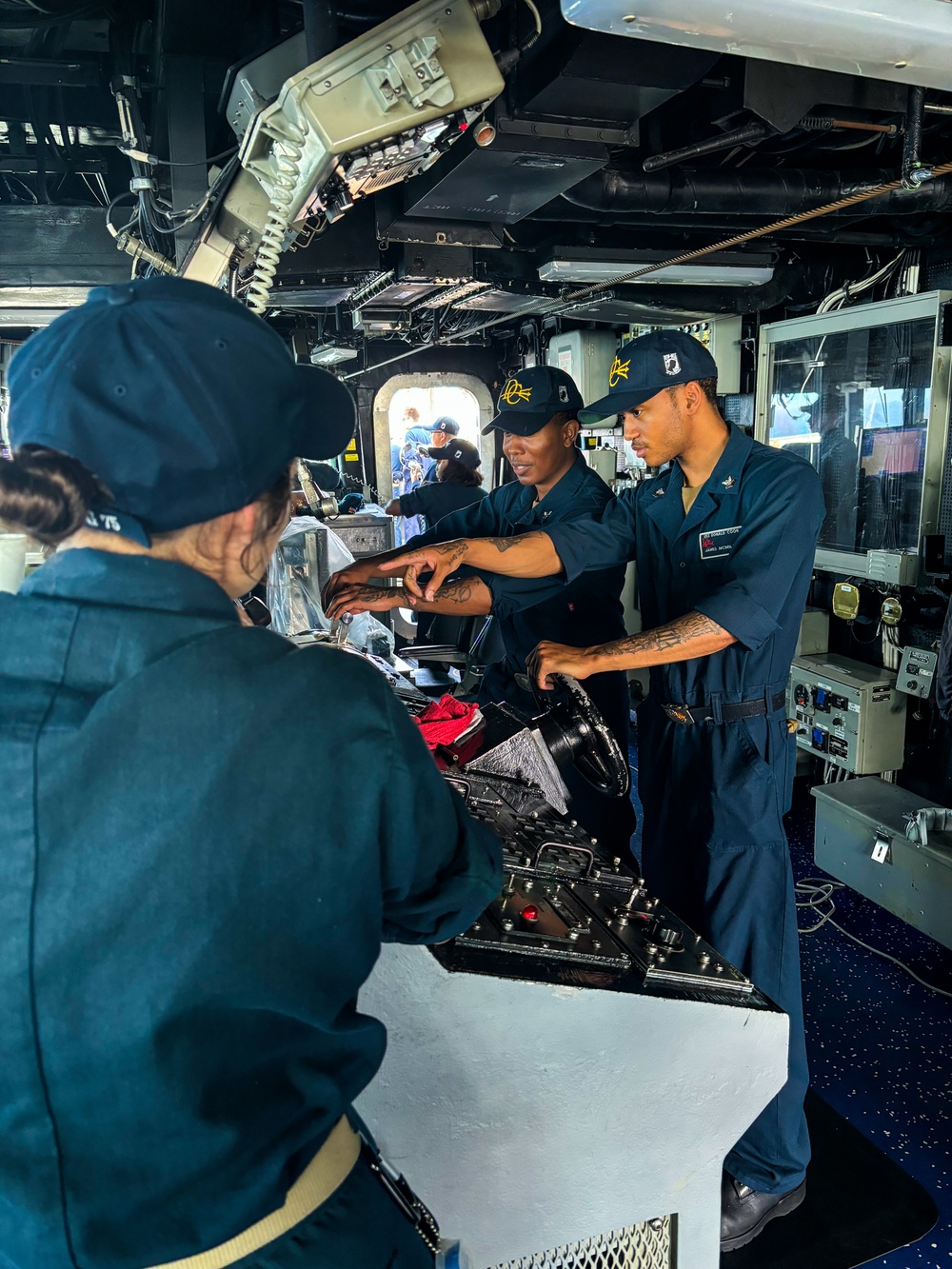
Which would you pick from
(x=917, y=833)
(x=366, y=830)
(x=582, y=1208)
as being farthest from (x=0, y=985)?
(x=917, y=833)

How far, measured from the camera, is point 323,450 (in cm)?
97

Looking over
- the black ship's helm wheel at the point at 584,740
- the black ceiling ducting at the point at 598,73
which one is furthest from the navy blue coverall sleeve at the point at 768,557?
the black ceiling ducting at the point at 598,73

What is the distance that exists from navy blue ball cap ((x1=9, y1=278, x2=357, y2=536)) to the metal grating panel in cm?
143

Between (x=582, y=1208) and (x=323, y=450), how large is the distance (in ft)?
4.20

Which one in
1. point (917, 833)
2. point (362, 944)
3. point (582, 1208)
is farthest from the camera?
point (917, 833)

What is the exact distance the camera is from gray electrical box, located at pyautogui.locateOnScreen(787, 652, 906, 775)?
13.6 ft

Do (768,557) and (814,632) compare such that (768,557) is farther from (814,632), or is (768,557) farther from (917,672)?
(814,632)

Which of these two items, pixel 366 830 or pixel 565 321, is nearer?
pixel 366 830

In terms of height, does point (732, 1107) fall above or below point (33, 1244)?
below

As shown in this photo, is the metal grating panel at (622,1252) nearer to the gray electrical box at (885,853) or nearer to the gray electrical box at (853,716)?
the gray electrical box at (885,853)

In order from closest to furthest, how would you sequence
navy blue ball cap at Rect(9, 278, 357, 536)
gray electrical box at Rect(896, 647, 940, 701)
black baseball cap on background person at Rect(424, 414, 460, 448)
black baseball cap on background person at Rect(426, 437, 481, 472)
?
navy blue ball cap at Rect(9, 278, 357, 536) → gray electrical box at Rect(896, 647, 940, 701) → black baseball cap on background person at Rect(426, 437, 481, 472) → black baseball cap on background person at Rect(424, 414, 460, 448)

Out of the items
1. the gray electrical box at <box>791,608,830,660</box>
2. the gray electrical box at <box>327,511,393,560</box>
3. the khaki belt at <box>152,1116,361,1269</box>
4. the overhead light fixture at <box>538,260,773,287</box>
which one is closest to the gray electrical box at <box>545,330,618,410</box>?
the overhead light fixture at <box>538,260,773,287</box>

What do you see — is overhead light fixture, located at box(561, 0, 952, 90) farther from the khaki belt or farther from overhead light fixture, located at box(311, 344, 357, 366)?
overhead light fixture, located at box(311, 344, 357, 366)

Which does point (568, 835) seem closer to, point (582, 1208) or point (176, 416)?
point (582, 1208)
